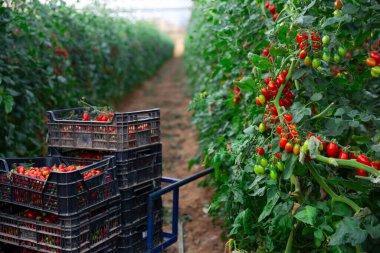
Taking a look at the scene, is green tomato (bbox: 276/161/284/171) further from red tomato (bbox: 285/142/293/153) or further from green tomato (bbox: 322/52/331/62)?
green tomato (bbox: 322/52/331/62)

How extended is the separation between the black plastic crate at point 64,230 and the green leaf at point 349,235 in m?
1.34

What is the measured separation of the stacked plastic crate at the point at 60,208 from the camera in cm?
245

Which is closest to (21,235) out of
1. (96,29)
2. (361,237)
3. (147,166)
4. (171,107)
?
(147,166)

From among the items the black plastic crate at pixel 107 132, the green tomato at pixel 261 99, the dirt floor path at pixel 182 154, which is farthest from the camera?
the dirt floor path at pixel 182 154

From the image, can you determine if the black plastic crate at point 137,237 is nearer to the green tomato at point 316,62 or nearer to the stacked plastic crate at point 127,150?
the stacked plastic crate at point 127,150

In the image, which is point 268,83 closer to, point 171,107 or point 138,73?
point 171,107

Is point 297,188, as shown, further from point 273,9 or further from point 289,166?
point 273,9

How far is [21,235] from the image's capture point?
2648 millimetres

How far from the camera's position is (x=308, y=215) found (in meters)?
2.23

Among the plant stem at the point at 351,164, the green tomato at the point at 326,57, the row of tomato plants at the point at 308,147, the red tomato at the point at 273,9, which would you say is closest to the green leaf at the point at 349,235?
the row of tomato plants at the point at 308,147

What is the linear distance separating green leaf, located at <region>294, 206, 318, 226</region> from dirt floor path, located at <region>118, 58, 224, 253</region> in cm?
168

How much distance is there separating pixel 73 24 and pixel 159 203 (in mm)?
4683

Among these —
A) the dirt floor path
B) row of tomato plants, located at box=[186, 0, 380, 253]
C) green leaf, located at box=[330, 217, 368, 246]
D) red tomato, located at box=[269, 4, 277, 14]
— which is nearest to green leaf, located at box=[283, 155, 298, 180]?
row of tomato plants, located at box=[186, 0, 380, 253]

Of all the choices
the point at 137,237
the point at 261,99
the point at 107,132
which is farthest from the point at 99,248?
the point at 261,99
